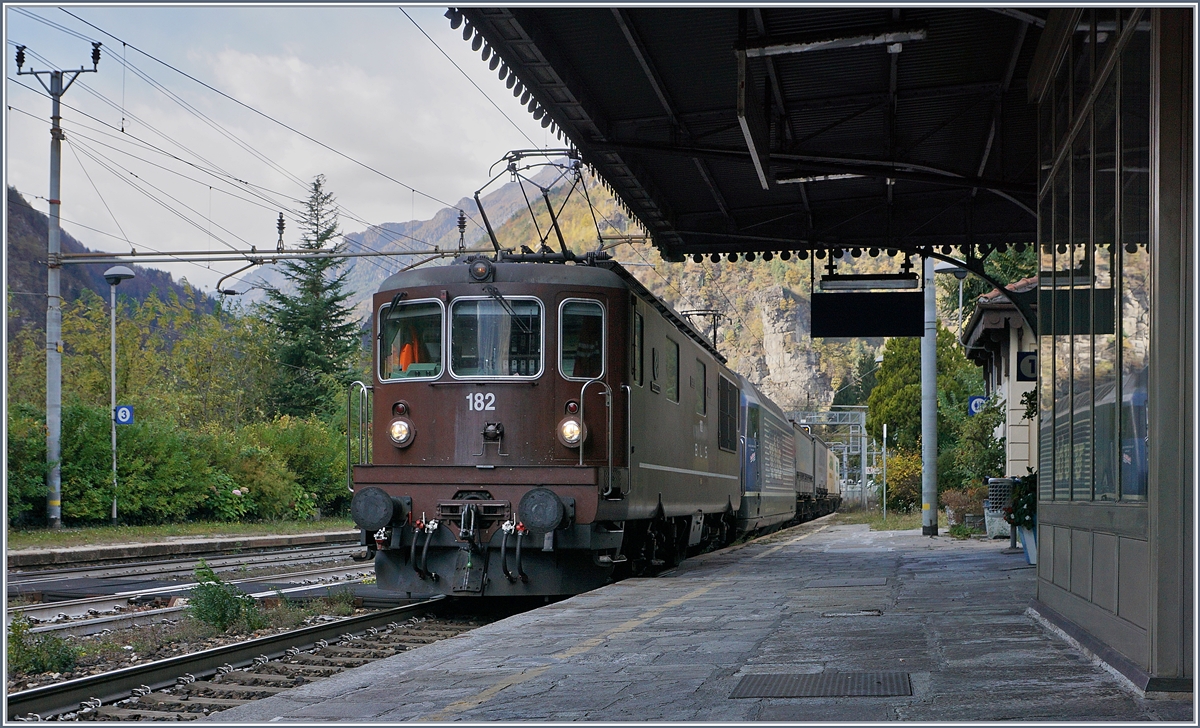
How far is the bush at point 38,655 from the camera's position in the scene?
763 centimetres

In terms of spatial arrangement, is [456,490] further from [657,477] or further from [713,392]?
[713,392]

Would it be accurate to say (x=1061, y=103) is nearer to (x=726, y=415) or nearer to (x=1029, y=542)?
(x=1029, y=542)

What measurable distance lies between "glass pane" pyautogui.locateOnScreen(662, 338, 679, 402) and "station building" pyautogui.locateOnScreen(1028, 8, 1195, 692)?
18.6 ft

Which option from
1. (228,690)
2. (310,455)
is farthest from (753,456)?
(310,455)

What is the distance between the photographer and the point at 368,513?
34.4 ft

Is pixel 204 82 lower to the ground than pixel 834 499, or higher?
higher

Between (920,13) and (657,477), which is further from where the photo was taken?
(657,477)

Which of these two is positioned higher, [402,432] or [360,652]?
[402,432]

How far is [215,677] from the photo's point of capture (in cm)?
741

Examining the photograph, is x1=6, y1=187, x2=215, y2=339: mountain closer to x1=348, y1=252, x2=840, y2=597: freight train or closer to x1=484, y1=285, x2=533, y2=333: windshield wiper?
x1=348, y1=252, x2=840, y2=597: freight train

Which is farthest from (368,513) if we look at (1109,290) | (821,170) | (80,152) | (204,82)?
(80,152)

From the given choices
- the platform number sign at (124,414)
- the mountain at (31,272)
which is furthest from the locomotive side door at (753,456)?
the mountain at (31,272)

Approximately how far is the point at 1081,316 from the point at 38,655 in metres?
7.11

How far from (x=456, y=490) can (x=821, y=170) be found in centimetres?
507
